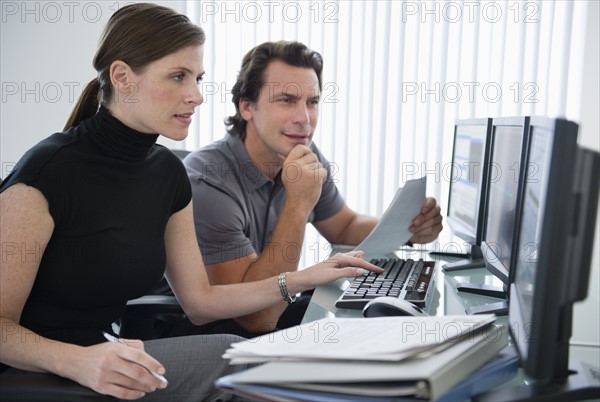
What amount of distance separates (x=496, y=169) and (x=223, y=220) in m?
0.71

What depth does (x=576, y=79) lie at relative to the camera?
340cm

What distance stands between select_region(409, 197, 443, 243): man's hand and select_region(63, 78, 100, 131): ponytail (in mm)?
1090

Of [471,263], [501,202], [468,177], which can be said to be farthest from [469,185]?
[501,202]

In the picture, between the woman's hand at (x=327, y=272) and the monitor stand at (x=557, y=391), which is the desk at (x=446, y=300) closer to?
the woman's hand at (x=327, y=272)

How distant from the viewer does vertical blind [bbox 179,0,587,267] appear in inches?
135

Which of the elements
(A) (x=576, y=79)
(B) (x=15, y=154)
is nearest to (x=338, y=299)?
(A) (x=576, y=79)

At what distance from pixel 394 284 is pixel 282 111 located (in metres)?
0.74

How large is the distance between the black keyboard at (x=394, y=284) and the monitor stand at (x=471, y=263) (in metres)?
0.07

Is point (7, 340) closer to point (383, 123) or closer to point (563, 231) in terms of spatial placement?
point (563, 231)

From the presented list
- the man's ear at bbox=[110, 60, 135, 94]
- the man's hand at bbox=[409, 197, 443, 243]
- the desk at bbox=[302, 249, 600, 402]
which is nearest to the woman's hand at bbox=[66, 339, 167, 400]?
the desk at bbox=[302, 249, 600, 402]

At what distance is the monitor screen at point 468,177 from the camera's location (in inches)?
70.1

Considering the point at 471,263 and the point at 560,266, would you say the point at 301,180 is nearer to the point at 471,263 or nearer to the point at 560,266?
the point at 471,263

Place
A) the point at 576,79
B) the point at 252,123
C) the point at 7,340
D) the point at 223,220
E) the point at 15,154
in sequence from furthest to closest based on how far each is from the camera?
the point at 15,154 < the point at 576,79 < the point at 252,123 < the point at 223,220 < the point at 7,340

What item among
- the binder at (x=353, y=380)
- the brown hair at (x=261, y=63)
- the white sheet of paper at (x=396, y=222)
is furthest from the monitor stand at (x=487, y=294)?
the brown hair at (x=261, y=63)
